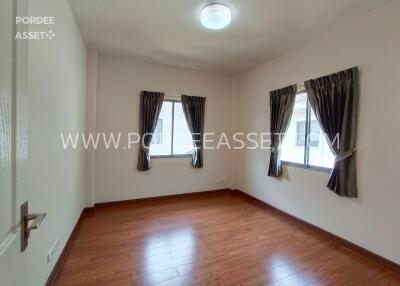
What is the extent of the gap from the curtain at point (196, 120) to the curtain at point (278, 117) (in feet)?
4.56

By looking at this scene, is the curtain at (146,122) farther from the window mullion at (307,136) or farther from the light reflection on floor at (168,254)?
the window mullion at (307,136)

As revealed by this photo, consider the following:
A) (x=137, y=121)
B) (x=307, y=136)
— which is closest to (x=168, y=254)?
(x=137, y=121)

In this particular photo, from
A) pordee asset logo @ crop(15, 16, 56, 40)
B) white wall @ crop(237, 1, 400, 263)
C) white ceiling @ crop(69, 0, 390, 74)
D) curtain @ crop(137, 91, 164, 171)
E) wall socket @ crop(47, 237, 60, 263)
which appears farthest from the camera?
curtain @ crop(137, 91, 164, 171)

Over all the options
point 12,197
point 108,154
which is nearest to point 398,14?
point 12,197

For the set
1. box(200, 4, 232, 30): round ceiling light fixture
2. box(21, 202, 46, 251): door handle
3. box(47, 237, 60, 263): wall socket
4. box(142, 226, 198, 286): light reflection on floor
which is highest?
box(200, 4, 232, 30): round ceiling light fixture

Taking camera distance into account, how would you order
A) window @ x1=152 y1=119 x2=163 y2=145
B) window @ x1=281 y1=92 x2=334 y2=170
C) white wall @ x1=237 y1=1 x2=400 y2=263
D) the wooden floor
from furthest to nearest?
window @ x1=152 y1=119 x2=163 y2=145 → window @ x1=281 y1=92 x2=334 y2=170 → white wall @ x1=237 y1=1 x2=400 y2=263 → the wooden floor

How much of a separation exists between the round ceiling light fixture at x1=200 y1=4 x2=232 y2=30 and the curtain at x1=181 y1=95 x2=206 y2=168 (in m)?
1.90

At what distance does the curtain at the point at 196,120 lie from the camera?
4078 mm

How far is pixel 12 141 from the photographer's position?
668 mm

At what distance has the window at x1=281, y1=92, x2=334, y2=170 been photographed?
2.79m

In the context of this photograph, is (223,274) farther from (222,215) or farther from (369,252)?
(369,252)

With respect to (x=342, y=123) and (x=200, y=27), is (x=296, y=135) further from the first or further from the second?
(x=200, y=27)

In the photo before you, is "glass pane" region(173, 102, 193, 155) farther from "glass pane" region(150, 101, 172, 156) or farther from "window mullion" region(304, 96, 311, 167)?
"window mullion" region(304, 96, 311, 167)

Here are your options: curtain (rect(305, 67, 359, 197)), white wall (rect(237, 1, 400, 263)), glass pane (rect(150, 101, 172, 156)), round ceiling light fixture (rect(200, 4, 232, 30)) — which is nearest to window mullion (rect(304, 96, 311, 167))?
white wall (rect(237, 1, 400, 263))
